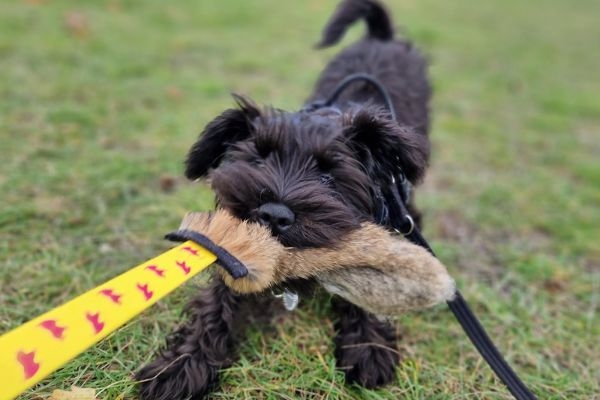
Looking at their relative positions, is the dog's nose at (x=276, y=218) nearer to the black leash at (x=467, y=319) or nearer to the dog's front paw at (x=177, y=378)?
the black leash at (x=467, y=319)

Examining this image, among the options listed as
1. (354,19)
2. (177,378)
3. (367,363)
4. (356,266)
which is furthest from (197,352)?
(354,19)

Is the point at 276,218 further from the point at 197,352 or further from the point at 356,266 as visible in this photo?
the point at 197,352

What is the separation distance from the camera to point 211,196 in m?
3.88

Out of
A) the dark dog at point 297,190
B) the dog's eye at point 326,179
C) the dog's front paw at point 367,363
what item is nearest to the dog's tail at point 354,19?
the dark dog at point 297,190

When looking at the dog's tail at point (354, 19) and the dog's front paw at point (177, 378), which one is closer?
the dog's front paw at point (177, 378)

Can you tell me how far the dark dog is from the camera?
1942 mm

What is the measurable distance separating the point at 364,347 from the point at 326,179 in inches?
36.6

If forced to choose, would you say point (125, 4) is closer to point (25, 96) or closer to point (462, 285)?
point (25, 96)

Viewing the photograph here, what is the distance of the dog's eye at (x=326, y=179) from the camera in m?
2.15

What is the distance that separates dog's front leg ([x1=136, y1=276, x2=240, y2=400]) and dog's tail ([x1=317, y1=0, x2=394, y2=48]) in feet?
9.50

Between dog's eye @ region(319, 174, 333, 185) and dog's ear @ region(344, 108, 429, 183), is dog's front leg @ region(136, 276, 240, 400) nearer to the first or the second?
dog's eye @ region(319, 174, 333, 185)

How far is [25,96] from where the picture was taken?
504 centimetres

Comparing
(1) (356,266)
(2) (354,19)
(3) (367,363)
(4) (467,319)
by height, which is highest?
(2) (354,19)

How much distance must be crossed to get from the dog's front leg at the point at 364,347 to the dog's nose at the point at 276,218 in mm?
942
